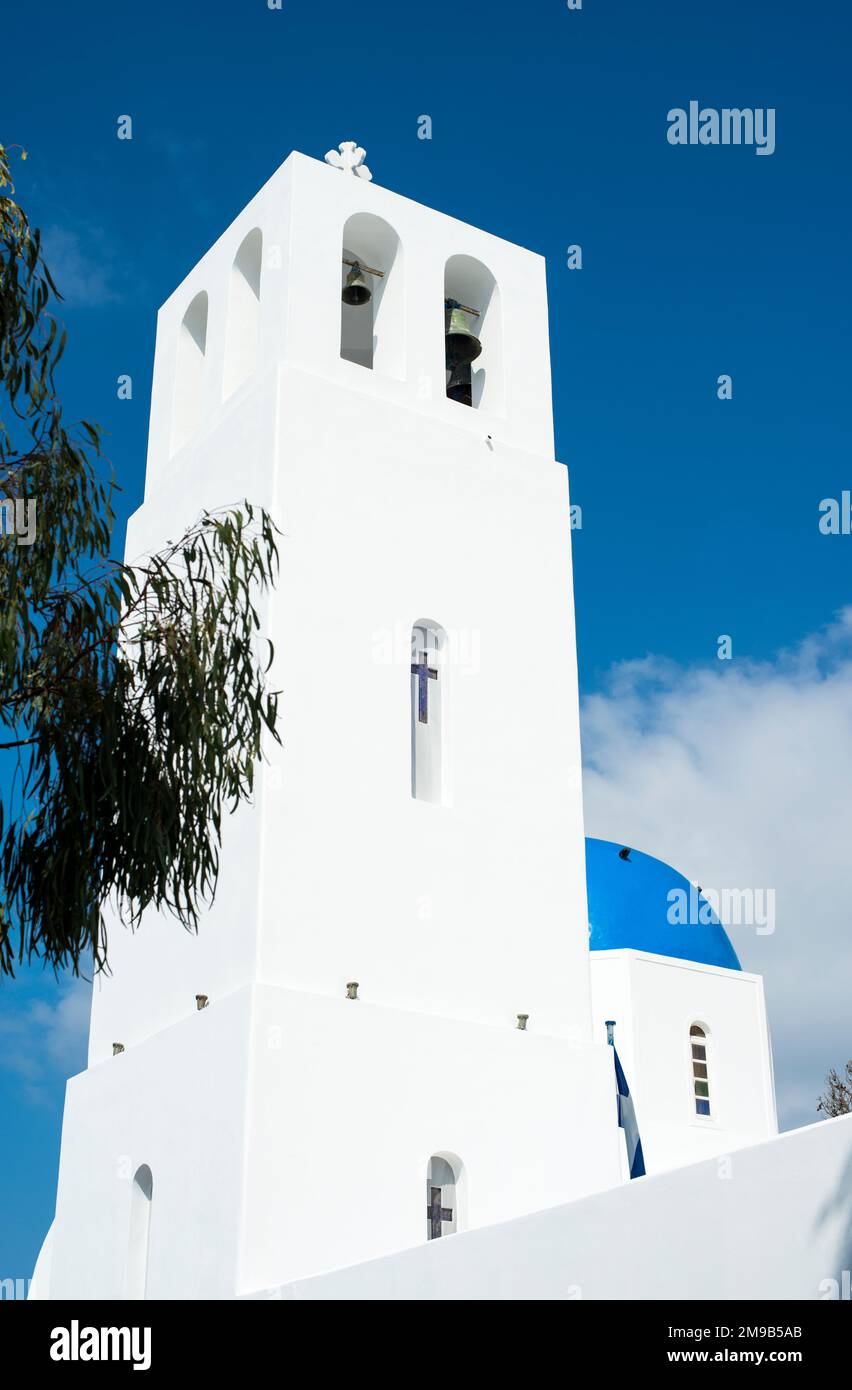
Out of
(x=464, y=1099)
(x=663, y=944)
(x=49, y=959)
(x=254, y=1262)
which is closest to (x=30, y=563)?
(x=49, y=959)

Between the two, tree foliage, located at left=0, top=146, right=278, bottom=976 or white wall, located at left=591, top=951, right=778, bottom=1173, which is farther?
white wall, located at left=591, top=951, right=778, bottom=1173

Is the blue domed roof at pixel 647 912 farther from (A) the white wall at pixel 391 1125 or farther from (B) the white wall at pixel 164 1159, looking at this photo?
(B) the white wall at pixel 164 1159

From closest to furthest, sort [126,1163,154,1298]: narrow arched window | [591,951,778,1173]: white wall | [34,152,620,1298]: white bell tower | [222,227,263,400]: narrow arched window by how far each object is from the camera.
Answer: [34,152,620,1298]: white bell tower → [126,1163,154,1298]: narrow arched window → [222,227,263,400]: narrow arched window → [591,951,778,1173]: white wall

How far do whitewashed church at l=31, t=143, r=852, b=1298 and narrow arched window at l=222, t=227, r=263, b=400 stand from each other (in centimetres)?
5

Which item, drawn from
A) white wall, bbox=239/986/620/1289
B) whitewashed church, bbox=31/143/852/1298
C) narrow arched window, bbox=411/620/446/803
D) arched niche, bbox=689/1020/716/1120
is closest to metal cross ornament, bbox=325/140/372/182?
whitewashed church, bbox=31/143/852/1298

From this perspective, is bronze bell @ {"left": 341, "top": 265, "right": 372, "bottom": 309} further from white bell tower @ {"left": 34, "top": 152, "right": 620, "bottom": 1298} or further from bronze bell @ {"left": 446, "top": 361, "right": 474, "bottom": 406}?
bronze bell @ {"left": 446, "top": 361, "right": 474, "bottom": 406}

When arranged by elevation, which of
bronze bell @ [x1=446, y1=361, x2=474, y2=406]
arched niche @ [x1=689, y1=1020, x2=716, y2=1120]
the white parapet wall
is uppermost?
bronze bell @ [x1=446, y1=361, x2=474, y2=406]

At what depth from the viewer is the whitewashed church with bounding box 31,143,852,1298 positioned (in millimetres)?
11711

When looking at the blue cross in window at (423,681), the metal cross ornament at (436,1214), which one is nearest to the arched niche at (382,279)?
the blue cross in window at (423,681)

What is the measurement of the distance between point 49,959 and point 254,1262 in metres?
3.90

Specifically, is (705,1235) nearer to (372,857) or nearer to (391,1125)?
(391,1125)

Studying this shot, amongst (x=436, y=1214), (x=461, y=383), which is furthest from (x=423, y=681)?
(x=436, y=1214)

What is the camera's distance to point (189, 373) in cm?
1712
